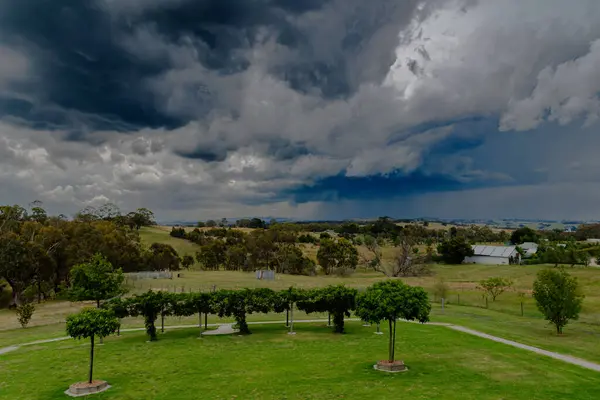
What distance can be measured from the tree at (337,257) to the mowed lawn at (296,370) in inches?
2672

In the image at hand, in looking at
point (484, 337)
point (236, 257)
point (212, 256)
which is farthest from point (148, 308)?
point (212, 256)

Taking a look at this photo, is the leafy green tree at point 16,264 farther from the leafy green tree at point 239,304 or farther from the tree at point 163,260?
the leafy green tree at point 239,304

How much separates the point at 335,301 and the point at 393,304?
11687 mm

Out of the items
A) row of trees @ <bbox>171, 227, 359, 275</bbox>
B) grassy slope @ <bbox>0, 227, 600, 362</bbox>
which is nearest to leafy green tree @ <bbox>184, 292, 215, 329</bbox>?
grassy slope @ <bbox>0, 227, 600, 362</bbox>

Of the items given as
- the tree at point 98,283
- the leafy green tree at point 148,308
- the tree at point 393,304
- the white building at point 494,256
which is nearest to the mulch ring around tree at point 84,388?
the leafy green tree at point 148,308

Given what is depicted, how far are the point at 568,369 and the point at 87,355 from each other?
2791cm

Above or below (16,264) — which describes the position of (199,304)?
below

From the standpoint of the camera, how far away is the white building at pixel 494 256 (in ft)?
377

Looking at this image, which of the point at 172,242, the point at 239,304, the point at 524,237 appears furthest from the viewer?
the point at 524,237

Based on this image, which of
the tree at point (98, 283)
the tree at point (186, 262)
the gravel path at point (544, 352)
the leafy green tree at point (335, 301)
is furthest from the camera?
the tree at point (186, 262)

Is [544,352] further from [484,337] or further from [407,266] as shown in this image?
[407,266]

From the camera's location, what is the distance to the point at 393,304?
2266 centimetres

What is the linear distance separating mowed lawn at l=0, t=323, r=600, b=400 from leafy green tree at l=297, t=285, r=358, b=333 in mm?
1872

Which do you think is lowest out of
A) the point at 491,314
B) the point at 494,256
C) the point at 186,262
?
the point at 491,314
